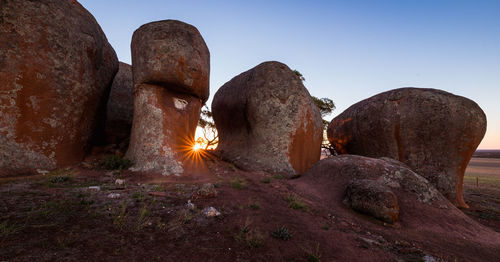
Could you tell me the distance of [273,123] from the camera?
873 centimetres

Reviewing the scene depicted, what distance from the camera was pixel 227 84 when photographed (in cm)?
1132

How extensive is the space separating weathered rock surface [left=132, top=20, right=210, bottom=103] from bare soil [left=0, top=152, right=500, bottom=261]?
12.1ft

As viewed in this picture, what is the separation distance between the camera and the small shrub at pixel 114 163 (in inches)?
245

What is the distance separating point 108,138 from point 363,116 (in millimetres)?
11993

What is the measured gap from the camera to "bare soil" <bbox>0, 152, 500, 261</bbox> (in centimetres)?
212

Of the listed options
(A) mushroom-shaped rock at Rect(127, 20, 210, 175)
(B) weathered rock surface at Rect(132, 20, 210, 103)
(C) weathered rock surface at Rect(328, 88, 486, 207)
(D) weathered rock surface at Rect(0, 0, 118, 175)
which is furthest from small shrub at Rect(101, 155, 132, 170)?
(C) weathered rock surface at Rect(328, 88, 486, 207)

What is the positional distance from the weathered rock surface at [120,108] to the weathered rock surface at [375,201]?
9253 millimetres

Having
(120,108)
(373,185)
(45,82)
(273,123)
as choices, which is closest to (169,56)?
(45,82)

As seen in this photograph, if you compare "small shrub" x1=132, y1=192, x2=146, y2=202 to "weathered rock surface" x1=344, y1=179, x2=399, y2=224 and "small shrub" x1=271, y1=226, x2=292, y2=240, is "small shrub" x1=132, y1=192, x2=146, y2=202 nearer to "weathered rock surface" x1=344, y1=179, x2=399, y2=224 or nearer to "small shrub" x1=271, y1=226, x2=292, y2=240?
"small shrub" x1=271, y1=226, x2=292, y2=240

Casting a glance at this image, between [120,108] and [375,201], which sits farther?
[120,108]

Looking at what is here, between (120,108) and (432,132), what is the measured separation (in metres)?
14.1

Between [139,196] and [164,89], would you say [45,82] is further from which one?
[139,196]

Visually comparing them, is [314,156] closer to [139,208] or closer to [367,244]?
[367,244]

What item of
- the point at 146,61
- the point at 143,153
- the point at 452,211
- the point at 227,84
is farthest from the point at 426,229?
the point at 227,84
